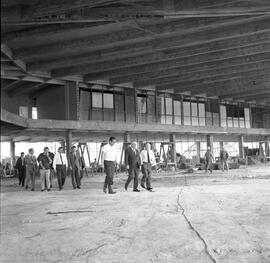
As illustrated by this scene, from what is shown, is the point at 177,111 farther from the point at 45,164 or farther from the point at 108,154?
the point at 108,154

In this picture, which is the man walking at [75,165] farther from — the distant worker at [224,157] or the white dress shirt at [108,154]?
the distant worker at [224,157]

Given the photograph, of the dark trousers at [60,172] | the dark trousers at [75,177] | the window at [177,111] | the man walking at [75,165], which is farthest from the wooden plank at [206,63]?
the dark trousers at [60,172]

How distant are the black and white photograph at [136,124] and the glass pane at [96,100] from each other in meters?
0.09

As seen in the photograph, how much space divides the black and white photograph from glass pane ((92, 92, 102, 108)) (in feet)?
0.30

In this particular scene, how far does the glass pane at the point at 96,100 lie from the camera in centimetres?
2958

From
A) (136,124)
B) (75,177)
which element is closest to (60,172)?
(75,177)

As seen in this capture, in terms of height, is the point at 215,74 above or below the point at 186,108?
above

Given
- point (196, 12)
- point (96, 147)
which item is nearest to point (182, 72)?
point (196, 12)

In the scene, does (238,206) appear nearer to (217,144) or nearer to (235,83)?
(235,83)

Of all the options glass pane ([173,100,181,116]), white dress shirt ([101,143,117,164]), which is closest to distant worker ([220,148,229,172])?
glass pane ([173,100,181,116])

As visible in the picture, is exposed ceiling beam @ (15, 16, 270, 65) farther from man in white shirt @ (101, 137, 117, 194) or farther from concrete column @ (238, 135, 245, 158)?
concrete column @ (238, 135, 245, 158)

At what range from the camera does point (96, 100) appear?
29.8 meters

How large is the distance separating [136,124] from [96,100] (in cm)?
348

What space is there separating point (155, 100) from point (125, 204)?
24197 mm
